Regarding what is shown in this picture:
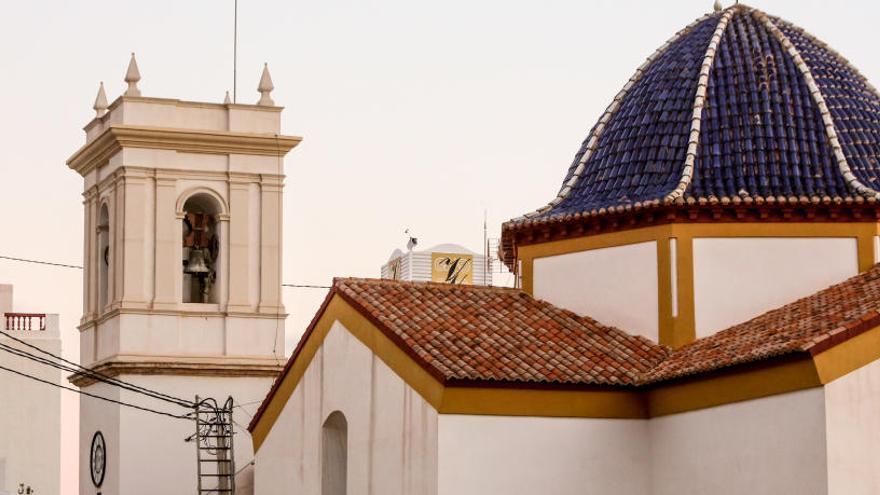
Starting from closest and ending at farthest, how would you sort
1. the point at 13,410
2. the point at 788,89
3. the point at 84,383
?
the point at 788,89
the point at 84,383
the point at 13,410

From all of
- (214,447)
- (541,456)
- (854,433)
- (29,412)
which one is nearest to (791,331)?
(854,433)

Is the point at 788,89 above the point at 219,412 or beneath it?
above

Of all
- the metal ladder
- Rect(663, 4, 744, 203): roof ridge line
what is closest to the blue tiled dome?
Rect(663, 4, 744, 203): roof ridge line

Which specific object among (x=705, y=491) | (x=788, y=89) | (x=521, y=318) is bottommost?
(x=705, y=491)

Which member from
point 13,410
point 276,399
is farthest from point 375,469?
point 13,410

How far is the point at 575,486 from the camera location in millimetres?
23219

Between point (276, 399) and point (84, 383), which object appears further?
point (84, 383)

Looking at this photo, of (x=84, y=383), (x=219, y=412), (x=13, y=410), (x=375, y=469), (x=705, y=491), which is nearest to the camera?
(x=705, y=491)

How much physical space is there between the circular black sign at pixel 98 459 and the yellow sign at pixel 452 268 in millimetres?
7190

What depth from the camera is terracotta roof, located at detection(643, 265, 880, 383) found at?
20.8 metres

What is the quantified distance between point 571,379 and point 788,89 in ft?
17.1

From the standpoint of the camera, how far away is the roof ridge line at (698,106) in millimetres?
24875

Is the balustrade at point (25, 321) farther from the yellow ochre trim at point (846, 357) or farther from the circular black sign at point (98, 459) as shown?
the yellow ochre trim at point (846, 357)

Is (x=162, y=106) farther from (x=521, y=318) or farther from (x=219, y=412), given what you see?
(x=521, y=318)
